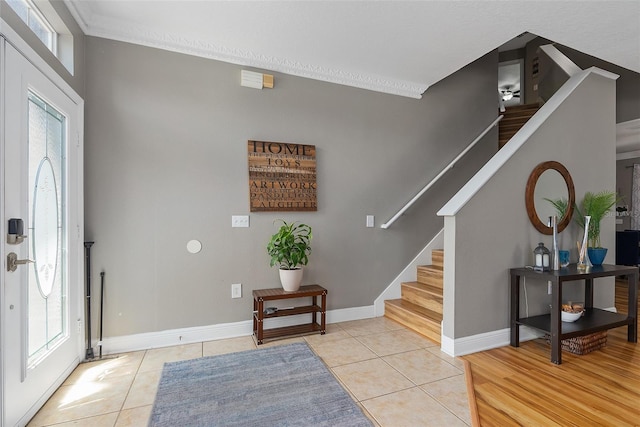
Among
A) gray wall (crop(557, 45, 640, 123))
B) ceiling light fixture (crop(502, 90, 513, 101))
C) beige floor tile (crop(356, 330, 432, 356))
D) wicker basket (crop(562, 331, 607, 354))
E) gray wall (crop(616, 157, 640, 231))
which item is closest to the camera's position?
wicker basket (crop(562, 331, 607, 354))

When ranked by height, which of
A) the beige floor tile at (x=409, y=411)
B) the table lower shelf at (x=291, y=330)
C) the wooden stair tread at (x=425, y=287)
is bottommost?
the beige floor tile at (x=409, y=411)

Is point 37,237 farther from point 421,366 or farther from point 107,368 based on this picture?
point 421,366

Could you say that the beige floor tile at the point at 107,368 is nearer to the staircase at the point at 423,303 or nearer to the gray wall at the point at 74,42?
the gray wall at the point at 74,42

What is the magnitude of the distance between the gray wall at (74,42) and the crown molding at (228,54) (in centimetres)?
8

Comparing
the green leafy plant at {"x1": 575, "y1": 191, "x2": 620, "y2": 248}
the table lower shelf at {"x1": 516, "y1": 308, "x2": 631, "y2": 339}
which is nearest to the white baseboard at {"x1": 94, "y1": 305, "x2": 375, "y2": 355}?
the table lower shelf at {"x1": 516, "y1": 308, "x2": 631, "y2": 339}

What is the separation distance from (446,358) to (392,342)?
1.56ft

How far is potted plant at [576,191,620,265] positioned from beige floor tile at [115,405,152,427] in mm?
3769

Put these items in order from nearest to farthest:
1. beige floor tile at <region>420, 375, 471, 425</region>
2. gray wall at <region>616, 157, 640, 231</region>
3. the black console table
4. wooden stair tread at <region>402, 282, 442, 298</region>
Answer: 1. beige floor tile at <region>420, 375, 471, 425</region>
2. the black console table
3. wooden stair tread at <region>402, 282, 442, 298</region>
4. gray wall at <region>616, 157, 640, 231</region>

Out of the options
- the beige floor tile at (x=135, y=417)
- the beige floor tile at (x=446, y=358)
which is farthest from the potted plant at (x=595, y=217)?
the beige floor tile at (x=135, y=417)

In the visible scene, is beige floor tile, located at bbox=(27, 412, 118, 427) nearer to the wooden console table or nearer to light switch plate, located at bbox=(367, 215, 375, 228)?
the wooden console table

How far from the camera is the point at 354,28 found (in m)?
2.54

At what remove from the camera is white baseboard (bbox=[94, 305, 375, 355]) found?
2572 millimetres

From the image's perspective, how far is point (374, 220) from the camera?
350 cm

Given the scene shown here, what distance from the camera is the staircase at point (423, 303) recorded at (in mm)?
2916
